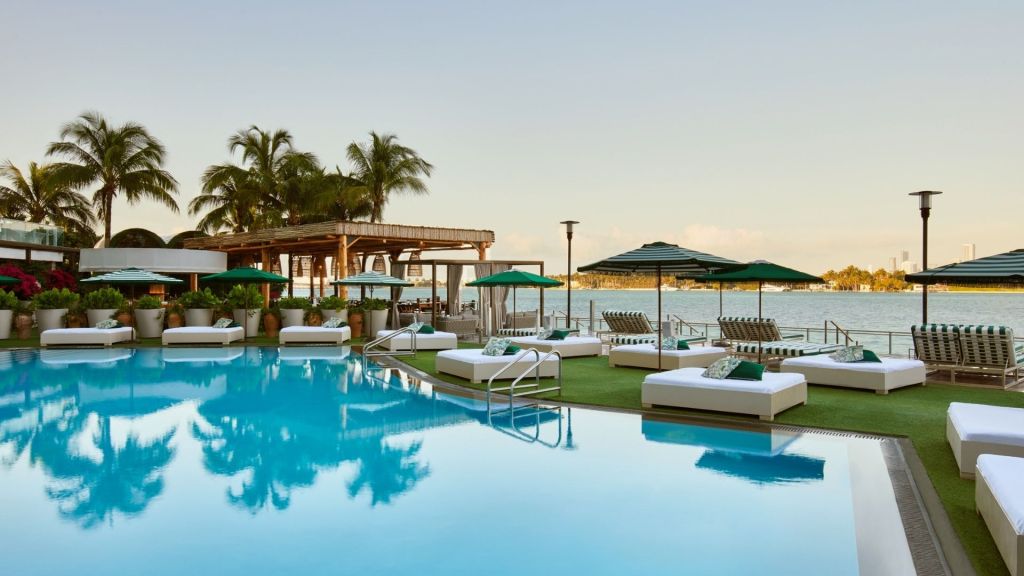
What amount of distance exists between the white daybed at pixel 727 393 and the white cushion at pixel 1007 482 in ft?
9.89

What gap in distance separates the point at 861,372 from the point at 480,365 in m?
5.24

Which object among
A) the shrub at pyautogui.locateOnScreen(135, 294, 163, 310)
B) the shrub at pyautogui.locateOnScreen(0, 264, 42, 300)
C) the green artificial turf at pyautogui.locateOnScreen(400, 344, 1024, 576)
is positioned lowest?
the green artificial turf at pyautogui.locateOnScreen(400, 344, 1024, 576)

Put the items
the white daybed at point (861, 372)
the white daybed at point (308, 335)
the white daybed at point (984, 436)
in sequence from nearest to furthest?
the white daybed at point (984, 436), the white daybed at point (861, 372), the white daybed at point (308, 335)

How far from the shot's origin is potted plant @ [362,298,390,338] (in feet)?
60.3

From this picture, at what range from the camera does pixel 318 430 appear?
6.78 metres

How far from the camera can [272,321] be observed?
59.7ft

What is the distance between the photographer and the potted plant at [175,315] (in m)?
17.8

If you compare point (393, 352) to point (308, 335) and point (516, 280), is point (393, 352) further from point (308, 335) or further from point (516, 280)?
point (516, 280)

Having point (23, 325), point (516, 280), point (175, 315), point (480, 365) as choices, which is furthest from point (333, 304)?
point (480, 365)

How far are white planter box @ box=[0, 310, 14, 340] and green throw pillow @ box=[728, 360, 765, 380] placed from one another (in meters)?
18.1

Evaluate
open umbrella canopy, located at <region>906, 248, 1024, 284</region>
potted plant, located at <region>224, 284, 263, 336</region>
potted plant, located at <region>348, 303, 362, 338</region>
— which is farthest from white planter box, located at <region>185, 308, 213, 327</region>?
open umbrella canopy, located at <region>906, 248, 1024, 284</region>

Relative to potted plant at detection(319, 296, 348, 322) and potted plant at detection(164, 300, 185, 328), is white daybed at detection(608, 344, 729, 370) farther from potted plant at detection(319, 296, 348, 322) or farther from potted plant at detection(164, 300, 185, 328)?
potted plant at detection(164, 300, 185, 328)

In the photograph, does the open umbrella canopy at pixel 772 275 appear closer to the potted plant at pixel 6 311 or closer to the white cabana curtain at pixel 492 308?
the white cabana curtain at pixel 492 308

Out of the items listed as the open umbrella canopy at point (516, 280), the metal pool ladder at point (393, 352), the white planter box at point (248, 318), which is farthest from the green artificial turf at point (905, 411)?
the white planter box at point (248, 318)
